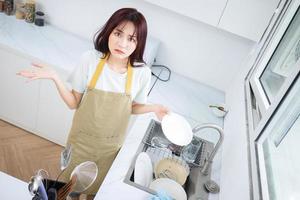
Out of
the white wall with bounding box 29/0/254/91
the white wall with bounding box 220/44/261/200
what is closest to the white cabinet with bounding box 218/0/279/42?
the white wall with bounding box 29/0/254/91

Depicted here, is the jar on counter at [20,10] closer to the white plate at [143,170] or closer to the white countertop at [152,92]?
the white countertop at [152,92]

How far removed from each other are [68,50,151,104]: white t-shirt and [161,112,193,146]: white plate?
21cm

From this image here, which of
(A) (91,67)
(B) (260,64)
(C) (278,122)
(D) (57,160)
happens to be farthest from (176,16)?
(D) (57,160)

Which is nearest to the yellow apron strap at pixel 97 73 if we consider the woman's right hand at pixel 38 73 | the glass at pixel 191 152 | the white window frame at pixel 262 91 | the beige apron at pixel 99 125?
the beige apron at pixel 99 125

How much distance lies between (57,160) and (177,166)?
1.14 m

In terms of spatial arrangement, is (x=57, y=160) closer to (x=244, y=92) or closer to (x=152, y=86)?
(x=152, y=86)


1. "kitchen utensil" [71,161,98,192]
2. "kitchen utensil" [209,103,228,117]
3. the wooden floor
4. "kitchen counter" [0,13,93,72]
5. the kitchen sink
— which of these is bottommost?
the wooden floor

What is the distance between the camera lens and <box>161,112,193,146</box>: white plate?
1.21 m

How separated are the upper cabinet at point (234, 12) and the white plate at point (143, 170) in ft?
3.04

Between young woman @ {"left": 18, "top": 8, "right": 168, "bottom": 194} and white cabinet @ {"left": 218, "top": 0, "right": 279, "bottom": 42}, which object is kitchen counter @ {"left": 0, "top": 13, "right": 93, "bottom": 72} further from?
white cabinet @ {"left": 218, "top": 0, "right": 279, "bottom": 42}

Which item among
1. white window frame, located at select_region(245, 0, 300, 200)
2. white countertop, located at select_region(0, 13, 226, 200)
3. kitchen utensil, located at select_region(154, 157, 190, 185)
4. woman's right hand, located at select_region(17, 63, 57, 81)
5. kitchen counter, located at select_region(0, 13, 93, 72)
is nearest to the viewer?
white window frame, located at select_region(245, 0, 300, 200)

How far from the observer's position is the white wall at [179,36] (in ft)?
6.63

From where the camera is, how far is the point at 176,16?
2.01 meters

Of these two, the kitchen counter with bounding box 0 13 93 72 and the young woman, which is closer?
the young woman
